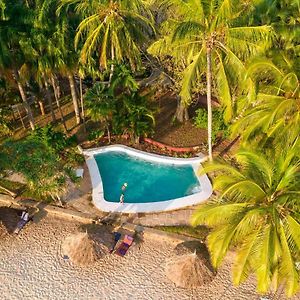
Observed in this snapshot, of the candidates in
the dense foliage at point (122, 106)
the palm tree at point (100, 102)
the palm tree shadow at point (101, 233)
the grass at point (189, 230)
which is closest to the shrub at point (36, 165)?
the palm tree shadow at point (101, 233)

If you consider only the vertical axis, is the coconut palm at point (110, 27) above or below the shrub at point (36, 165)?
above

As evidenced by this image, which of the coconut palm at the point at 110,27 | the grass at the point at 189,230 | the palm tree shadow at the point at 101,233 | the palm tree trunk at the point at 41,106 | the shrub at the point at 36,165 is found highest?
the coconut palm at the point at 110,27

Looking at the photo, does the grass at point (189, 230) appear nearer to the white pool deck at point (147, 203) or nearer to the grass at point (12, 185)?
the white pool deck at point (147, 203)

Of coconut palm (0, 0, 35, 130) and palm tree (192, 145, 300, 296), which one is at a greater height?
coconut palm (0, 0, 35, 130)

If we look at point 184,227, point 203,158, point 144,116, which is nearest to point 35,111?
point 144,116

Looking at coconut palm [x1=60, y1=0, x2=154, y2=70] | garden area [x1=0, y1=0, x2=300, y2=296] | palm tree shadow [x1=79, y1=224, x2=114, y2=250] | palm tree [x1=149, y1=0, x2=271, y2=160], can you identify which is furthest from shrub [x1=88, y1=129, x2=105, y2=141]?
palm tree [x1=149, y1=0, x2=271, y2=160]

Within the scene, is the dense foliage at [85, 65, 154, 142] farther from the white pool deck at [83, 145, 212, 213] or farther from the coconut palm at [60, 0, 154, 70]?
the white pool deck at [83, 145, 212, 213]

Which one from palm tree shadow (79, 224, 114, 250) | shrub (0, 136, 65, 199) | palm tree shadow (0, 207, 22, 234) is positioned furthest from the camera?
palm tree shadow (0, 207, 22, 234)
